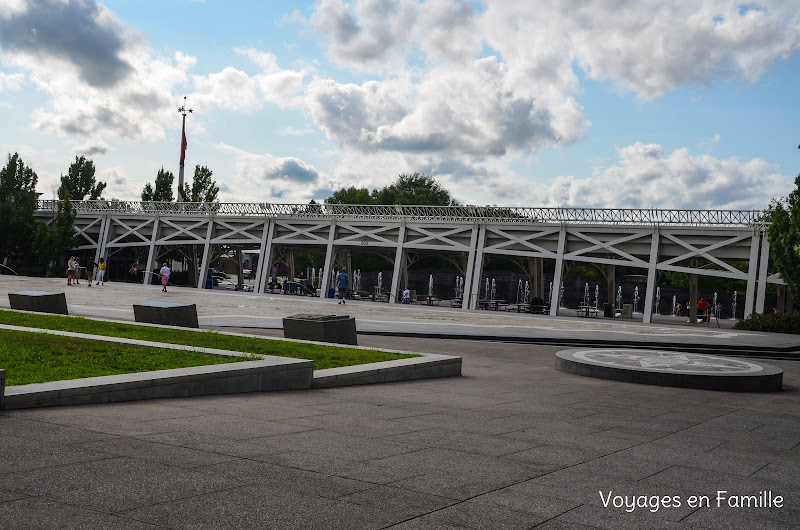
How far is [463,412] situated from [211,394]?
3367 millimetres

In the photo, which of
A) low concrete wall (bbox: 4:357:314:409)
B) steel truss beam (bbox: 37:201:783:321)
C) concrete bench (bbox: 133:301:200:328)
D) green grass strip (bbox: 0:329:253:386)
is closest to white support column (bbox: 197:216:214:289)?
steel truss beam (bbox: 37:201:783:321)

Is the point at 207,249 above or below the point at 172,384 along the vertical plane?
above

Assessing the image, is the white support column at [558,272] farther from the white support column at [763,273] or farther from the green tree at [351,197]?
the green tree at [351,197]

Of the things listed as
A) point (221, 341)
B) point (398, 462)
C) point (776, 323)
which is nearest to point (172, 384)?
point (398, 462)

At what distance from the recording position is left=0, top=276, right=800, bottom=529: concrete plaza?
4812 mm

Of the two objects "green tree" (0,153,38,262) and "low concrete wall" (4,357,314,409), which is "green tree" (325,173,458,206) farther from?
"low concrete wall" (4,357,314,409)

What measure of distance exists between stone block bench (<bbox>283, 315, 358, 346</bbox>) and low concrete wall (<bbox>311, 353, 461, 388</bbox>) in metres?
3.20

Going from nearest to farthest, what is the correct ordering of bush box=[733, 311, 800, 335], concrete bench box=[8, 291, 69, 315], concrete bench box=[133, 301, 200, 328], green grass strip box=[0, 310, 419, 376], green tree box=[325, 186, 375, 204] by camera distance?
green grass strip box=[0, 310, 419, 376], concrete bench box=[133, 301, 200, 328], concrete bench box=[8, 291, 69, 315], bush box=[733, 311, 800, 335], green tree box=[325, 186, 375, 204]

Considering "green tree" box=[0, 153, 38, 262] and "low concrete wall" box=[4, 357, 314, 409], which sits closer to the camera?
"low concrete wall" box=[4, 357, 314, 409]

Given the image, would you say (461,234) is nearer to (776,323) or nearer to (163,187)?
(776,323)

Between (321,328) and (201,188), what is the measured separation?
5712 cm

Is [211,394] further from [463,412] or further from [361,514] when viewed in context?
[361,514]

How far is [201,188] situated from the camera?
6981 centimetres

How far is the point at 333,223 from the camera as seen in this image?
52406 mm
